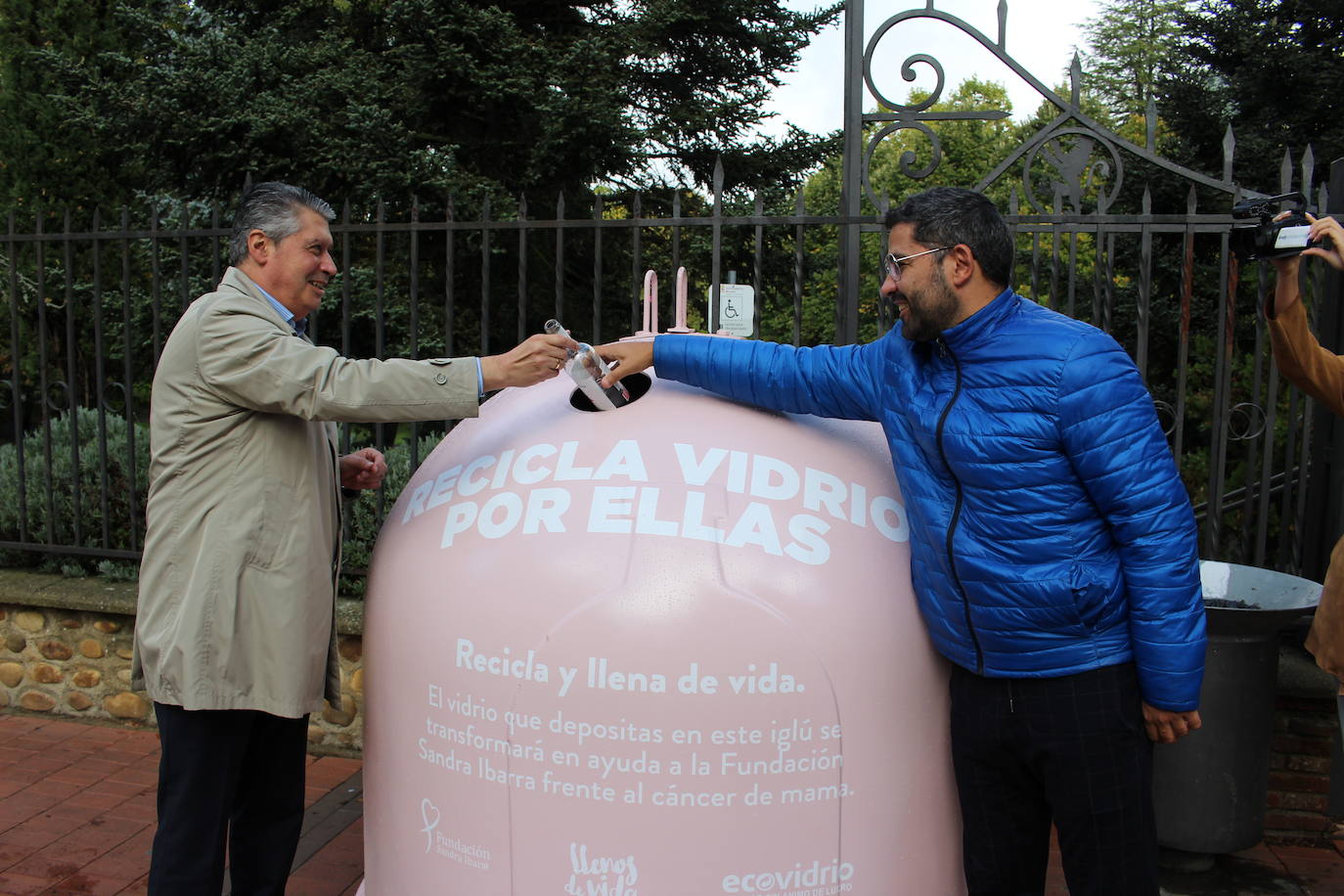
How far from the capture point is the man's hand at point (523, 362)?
244 centimetres

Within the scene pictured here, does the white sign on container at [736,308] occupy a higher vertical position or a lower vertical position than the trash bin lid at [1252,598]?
higher

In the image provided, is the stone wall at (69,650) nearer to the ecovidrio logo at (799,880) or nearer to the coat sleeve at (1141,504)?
the ecovidrio logo at (799,880)

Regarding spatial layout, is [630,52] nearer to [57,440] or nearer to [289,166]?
[289,166]

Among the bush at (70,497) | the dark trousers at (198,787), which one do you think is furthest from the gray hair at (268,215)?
the bush at (70,497)

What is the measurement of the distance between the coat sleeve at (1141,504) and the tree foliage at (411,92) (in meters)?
6.94

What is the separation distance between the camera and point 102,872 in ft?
11.7

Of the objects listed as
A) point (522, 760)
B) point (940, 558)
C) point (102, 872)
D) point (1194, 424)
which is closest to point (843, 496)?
point (940, 558)

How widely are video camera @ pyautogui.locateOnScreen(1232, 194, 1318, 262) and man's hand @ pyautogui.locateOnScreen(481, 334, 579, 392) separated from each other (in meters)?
1.67

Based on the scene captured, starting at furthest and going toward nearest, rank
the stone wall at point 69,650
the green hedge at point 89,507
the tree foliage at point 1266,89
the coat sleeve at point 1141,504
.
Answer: the tree foliage at point 1266,89 < the green hedge at point 89,507 < the stone wall at point 69,650 < the coat sleeve at point 1141,504

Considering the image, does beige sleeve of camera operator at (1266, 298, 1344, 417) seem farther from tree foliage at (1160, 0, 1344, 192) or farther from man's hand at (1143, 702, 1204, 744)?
tree foliage at (1160, 0, 1344, 192)

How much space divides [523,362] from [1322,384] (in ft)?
6.59

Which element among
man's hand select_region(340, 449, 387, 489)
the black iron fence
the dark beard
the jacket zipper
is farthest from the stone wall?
the dark beard

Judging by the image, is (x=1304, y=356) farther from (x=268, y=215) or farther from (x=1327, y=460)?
(x=268, y=215)

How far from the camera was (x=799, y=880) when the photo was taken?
211 cm
